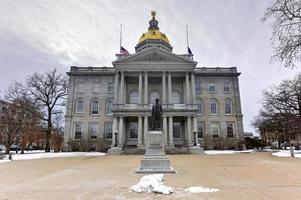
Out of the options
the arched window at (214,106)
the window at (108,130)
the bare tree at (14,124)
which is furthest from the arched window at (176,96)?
the bare tree at (14,124)

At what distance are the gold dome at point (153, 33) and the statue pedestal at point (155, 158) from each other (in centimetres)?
3864

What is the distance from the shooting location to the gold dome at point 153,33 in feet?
158

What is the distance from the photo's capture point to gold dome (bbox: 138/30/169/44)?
48125 millimetres

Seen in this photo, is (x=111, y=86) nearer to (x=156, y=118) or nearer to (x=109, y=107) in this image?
(x=109, y=107)

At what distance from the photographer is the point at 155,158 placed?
11.6 m

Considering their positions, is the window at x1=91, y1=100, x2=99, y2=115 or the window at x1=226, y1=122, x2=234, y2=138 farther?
the window at x1=91, y1=100, x2=99, y2=115

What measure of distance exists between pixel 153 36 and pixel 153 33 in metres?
1.50

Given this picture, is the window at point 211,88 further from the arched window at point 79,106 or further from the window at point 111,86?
the arched window at point 79,106

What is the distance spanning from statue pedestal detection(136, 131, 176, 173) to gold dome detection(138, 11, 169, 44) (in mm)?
38641

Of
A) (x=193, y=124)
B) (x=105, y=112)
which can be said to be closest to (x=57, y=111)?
(x=105, y=112)

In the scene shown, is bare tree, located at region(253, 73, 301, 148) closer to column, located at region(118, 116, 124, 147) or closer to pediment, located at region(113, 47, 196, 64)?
pediment, located at region(113, 47, 196, 64)

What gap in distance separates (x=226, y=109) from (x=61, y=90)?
98.8 feet

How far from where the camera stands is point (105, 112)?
42500 mm

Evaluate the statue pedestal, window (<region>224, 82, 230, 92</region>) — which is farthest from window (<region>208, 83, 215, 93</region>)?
the statue pedestal
